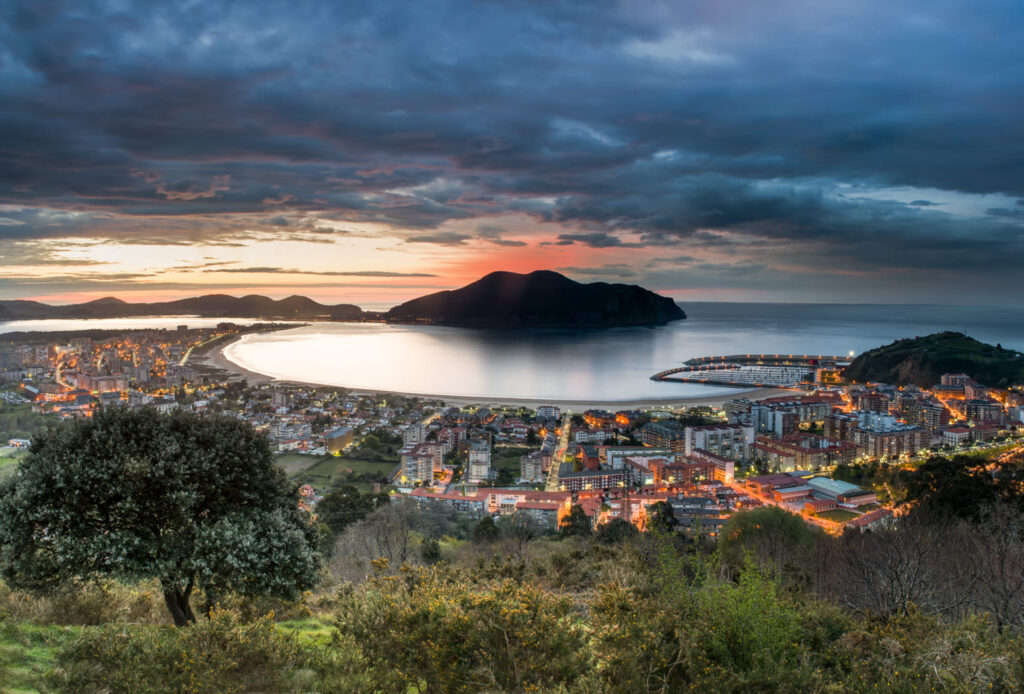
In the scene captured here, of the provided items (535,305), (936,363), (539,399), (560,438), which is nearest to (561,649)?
(560,438)

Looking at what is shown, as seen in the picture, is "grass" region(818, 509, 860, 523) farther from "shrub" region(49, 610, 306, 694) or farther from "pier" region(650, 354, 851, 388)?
"pier" region(650, 354, 851, 388)

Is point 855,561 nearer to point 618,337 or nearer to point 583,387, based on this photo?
point 583,387

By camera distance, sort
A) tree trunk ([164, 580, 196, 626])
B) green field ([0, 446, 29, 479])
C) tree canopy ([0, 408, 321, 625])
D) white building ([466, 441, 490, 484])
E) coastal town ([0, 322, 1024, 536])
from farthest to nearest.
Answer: white building ([466, 441, 490, 484]) → coastal town ([0, 322, 1024, 536]) → green field ([0, 446, 29, 479]) → tree trunk ([164, 580, 196, 626]) → tree canopy ([0, 408, 321, 625])

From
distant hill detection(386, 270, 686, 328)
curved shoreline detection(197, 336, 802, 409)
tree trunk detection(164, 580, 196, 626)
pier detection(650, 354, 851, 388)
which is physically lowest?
curved shoreline detection(197, 336, 802, 409)

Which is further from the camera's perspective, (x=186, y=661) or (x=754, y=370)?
(x=754, y=370)

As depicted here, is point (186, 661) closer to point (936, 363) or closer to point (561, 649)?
point (561, 649)

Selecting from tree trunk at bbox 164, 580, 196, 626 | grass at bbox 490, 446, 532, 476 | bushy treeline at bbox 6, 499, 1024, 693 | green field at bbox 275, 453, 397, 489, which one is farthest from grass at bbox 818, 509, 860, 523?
tree trunk at bbox 164, 580, 196, 626

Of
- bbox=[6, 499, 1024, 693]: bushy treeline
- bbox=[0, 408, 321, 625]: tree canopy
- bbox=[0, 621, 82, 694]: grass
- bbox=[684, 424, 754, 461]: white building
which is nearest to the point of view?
bbox=[6, 499, 1024, 693]: bushy treeline
